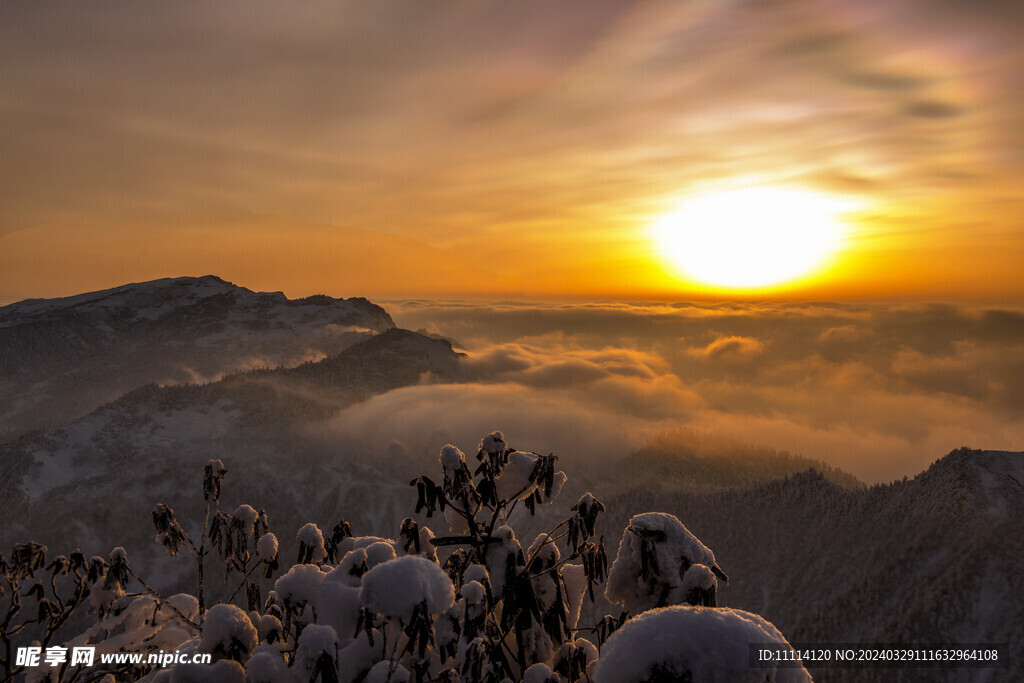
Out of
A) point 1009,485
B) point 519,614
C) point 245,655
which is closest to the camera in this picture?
point 245,655

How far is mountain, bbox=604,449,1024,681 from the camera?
61.9 meters

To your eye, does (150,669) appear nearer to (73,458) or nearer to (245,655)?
(245,655)

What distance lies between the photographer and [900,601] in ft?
216

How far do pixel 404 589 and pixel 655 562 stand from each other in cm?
265

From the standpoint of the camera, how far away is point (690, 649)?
11.0ft

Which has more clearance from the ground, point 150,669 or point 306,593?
point 306,593

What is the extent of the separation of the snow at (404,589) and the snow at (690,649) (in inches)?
69.9

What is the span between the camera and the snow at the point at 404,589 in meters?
4.62

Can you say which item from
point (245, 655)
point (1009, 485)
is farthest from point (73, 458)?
point (1009, 485)

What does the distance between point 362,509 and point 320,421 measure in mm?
49237

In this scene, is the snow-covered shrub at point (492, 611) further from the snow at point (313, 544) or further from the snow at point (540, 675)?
the snow at point (313, 544)

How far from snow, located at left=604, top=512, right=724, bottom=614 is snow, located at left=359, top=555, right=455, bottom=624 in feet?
6.38

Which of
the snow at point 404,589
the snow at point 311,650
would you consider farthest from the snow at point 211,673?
the snow at point 404,589

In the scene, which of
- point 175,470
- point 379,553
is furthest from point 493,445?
point 175,470
